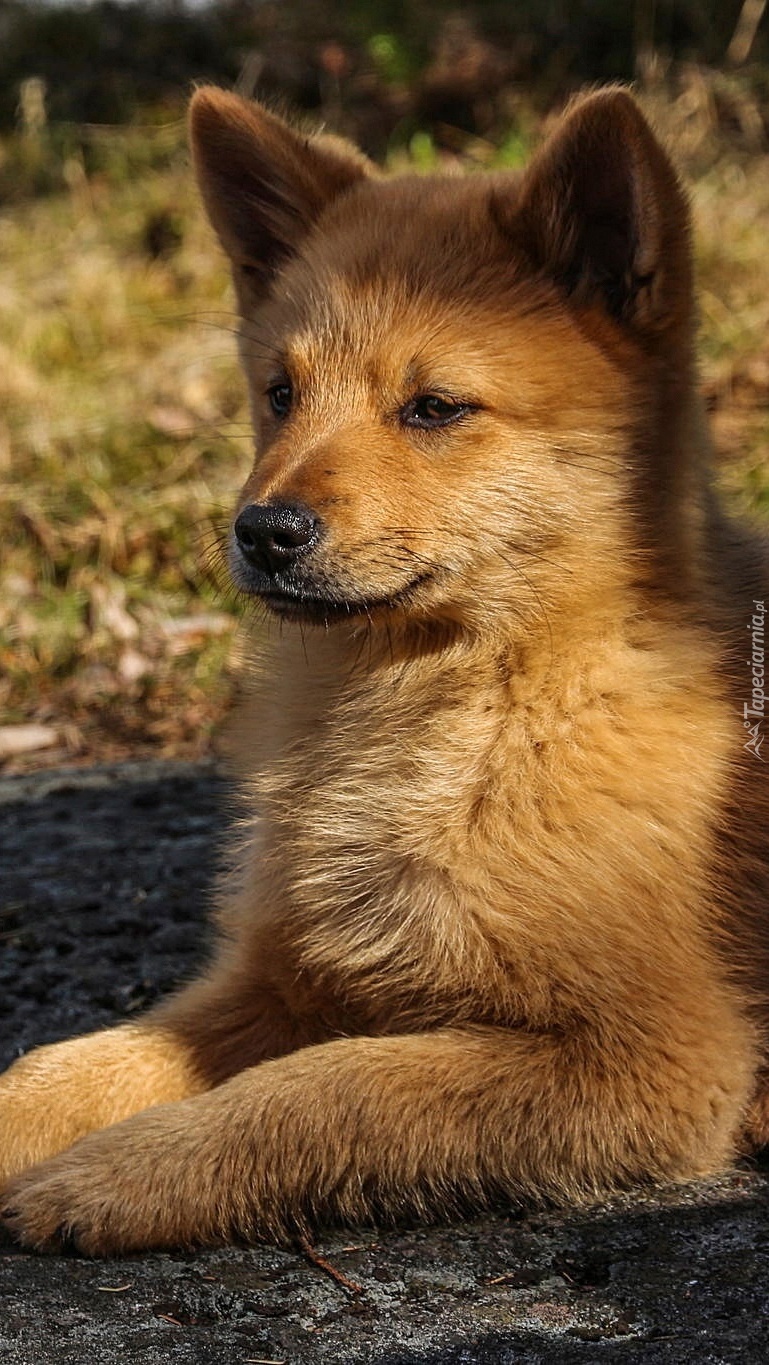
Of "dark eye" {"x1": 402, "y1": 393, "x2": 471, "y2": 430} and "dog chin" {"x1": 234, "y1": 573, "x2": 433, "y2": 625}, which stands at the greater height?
"dark eye" {"x1": 402, "y1": 393, "x2": 471, "y2": 430}

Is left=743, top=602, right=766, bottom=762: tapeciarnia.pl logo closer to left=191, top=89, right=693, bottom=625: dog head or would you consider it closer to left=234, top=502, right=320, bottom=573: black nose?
left=191, top=89, right=693, bottom=625: dog head

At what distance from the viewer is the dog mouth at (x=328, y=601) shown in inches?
124

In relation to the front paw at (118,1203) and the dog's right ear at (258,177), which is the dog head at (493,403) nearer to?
the dog's right ear at (258,177)

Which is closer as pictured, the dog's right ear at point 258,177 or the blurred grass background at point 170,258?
the dog's right ear at point 258,177

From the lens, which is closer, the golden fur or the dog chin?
the golden fur

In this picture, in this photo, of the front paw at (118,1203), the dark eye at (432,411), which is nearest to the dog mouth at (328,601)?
the dark eye at (432,411)

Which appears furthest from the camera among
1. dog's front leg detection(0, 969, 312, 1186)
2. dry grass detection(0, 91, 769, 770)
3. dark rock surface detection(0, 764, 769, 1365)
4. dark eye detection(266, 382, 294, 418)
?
dry grass detection(0, 91, 769, 770)

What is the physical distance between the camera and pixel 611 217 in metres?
3.29

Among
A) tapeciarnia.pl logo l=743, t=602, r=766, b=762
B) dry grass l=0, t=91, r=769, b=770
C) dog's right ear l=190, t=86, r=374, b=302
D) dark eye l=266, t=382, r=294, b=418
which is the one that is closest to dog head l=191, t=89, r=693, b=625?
dark eye l=266, t=382, r=294, b=418

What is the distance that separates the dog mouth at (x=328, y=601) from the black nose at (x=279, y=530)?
75mm

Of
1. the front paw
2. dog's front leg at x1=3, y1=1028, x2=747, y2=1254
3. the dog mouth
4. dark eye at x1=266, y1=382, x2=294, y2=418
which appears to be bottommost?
the front paw

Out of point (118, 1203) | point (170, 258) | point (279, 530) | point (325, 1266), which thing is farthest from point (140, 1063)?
point (170, 258)

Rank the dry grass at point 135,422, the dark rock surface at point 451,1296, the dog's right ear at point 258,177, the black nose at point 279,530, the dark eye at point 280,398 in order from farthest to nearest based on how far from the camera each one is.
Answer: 1. the dry grass at point 135,422
2. the dog's right ear at point 258,177
3. the dark eye at point 280,398
4. the black nose at point 279,530
5. the dark rock surface at point 451,1296

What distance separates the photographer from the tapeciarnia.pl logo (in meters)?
3.30
